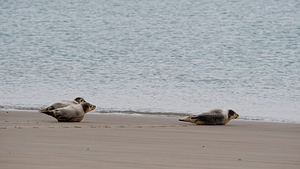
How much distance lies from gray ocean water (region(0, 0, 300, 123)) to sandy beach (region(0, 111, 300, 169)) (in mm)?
7316

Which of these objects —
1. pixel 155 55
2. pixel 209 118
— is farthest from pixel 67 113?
pixel 155 55

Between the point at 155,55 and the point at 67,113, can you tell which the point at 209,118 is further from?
the point at 155,55

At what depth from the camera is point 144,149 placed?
364 inches

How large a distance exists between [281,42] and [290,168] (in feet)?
112

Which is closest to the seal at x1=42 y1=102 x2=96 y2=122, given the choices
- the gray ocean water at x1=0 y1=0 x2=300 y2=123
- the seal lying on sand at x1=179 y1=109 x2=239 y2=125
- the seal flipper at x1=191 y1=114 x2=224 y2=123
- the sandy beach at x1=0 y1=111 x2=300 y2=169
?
the sandy beach at x1=0 y1=111 x2=300 y2=169

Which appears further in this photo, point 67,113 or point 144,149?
point 67,113

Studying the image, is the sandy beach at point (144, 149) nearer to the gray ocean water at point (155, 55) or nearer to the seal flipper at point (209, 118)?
the seal flipper at point (209, 118)

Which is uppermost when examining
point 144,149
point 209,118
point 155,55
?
point 155,55

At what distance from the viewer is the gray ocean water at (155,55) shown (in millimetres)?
24469

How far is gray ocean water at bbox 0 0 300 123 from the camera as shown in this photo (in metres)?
24.5

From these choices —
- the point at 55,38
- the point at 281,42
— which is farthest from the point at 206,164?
the point at 55,38

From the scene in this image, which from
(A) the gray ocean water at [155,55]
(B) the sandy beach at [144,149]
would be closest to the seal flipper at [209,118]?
(B) the sandy beach at [144,149]

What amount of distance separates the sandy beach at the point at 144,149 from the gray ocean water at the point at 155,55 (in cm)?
732

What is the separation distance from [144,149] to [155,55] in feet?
99.9
